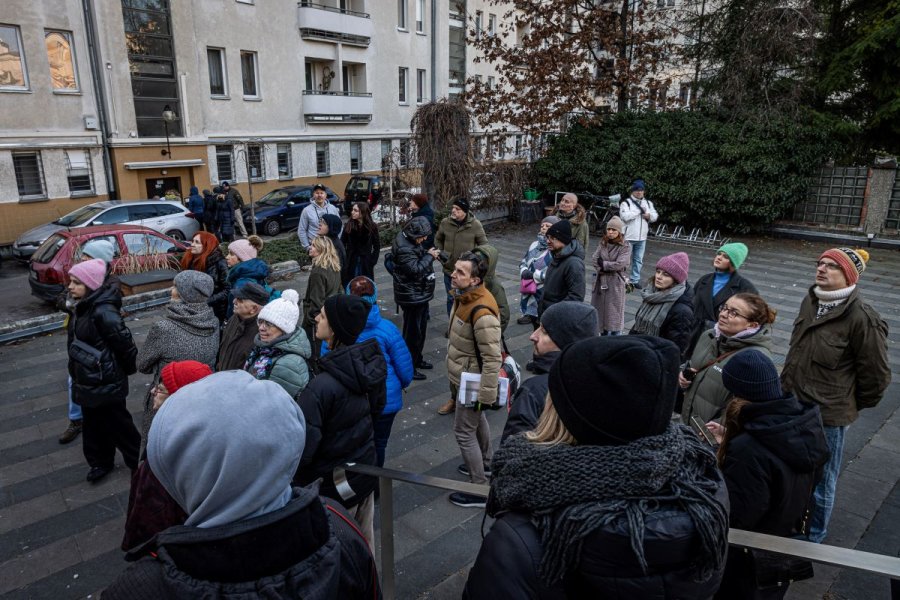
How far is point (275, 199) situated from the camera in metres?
20.2

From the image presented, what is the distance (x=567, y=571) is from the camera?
1475 millimetres

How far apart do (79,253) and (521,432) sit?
431 inches

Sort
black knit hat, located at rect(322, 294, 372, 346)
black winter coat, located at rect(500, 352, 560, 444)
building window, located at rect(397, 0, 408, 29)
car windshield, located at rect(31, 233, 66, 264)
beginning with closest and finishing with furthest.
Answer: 1. black winter coat, located at rect(500, 352, 560, 444)
2. black knit hat, located at rect(322, 294, 372, 346)
3. car windshield, located at rect(31, 233, 66, 264)
4. building window, located at rect(397, 0, 408, 29)

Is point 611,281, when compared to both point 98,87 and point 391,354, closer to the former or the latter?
point 391,354

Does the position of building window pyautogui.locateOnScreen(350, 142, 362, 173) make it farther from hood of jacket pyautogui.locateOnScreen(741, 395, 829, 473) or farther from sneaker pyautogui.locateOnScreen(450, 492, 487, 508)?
hood of jacket pyautogui.locateOnScreen(741, 395, 829, 473)

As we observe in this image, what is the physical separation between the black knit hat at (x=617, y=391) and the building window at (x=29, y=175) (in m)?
22.1

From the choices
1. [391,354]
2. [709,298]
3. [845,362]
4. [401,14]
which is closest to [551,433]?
[391,354]

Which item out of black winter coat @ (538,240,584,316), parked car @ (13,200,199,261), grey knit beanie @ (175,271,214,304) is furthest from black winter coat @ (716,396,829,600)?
parked car @ (13,200,199,261)

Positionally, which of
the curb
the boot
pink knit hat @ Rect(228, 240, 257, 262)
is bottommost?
the boot

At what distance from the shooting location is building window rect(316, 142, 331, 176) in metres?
28.3

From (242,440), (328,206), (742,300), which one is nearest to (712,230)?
(328,206)

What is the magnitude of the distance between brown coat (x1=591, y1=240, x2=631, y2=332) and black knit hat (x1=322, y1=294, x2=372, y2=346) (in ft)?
14.0

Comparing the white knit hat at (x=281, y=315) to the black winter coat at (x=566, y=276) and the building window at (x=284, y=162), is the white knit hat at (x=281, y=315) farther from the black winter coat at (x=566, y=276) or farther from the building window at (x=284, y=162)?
the building window at (x=284, y=162)

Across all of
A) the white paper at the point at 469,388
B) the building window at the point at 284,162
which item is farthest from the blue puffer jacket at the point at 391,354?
the building window at the point at 284,162
